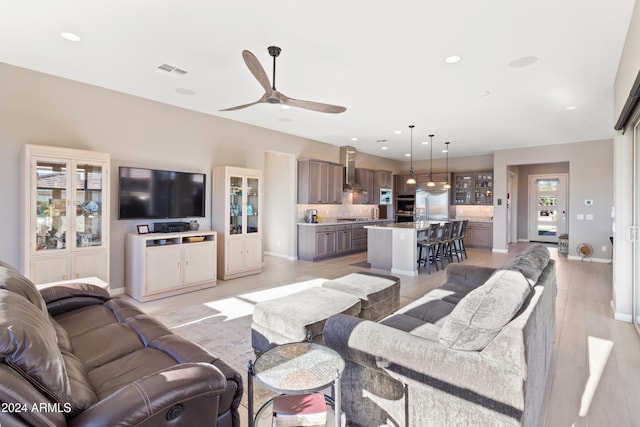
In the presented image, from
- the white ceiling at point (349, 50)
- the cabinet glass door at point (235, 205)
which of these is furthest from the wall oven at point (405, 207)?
the cabinet glass door at point (235, 205)

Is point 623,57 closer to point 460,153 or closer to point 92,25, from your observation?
point 92,25

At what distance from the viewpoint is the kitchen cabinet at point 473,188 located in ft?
32.7

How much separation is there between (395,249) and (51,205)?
18.1 feet

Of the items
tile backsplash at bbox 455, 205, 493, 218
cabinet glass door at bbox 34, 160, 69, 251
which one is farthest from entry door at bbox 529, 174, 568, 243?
cabinet glass door at bbox 34, 160, 69, 251

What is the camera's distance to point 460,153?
390 inches

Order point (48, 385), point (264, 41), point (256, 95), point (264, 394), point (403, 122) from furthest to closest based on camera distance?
point (403, 122) → point (256, 95) → point (264, 41) → point (264, 394) → point (48, 385)

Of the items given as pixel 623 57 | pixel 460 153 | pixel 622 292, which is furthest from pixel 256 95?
pixel 460 153

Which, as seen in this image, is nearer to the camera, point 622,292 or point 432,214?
point 622,292

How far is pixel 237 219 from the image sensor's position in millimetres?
5914

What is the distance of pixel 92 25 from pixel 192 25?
0.94 metres

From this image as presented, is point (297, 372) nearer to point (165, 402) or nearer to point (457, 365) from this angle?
point (165, 402)


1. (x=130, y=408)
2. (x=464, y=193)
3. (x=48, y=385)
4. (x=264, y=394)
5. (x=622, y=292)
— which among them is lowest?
(x=264, y=394)

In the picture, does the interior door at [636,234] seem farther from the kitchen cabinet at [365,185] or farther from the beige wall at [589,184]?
the kitchen cabinet at [365,185]

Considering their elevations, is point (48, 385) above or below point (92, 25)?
below
